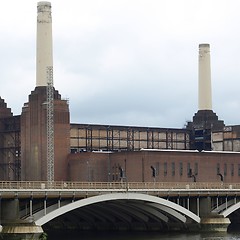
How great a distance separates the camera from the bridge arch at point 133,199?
83.2 metres

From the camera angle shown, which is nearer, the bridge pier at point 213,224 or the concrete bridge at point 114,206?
the concrete bridge at point 114,206

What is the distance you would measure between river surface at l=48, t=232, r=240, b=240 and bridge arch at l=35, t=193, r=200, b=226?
246cm

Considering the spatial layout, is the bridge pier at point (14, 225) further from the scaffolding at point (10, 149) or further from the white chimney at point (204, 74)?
the white chimney at point (204, 74)

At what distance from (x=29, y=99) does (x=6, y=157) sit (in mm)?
13031

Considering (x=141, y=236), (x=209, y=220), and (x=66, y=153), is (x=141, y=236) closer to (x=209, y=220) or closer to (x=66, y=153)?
(x=209, y=220)

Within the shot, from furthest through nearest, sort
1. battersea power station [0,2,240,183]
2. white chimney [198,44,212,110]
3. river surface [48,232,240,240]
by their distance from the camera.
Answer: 1. white chimney [198,44,212,110]
2. battersea power station [0,2,240,183]
3. river surface [48,232,240,240]

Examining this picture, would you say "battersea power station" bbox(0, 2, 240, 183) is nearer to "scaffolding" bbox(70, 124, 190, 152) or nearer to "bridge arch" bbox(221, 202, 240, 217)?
"scaffolding" bbox(70, 124, 190, 152)

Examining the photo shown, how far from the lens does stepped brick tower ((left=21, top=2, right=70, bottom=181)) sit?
12350cm

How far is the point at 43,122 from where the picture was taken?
125250 millimetres

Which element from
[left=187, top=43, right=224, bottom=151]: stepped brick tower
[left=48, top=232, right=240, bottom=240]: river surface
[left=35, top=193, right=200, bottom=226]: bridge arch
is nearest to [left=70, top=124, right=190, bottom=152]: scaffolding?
[left=187, top=43, right=224, bottom=151]: stepped brick tower

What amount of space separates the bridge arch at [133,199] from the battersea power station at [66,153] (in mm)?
16169

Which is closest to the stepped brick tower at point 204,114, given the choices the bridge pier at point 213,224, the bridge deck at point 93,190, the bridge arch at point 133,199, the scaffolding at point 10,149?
the bridge deck at point 93,190

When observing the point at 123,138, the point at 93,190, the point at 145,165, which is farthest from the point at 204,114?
the point at 93,190

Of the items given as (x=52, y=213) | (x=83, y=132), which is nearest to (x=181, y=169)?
(x=83, y=132)
